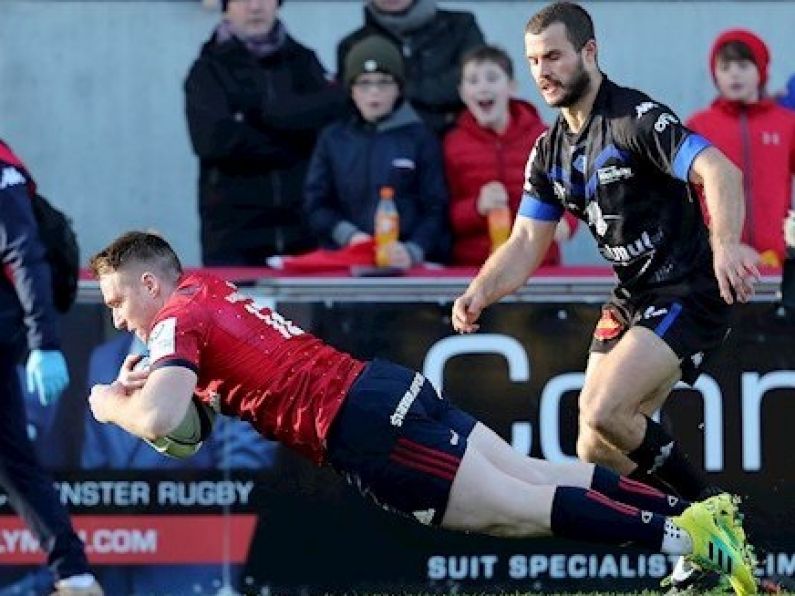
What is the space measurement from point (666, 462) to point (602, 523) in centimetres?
115

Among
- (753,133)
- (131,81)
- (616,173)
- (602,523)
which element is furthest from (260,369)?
(131,81)

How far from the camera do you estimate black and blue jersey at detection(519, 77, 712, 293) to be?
8727 mm

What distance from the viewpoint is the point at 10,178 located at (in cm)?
968

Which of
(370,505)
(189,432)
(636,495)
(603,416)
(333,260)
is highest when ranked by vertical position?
(333,260)

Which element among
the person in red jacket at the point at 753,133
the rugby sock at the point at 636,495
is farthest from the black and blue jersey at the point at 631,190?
the person in red jacket at the point at 753,133

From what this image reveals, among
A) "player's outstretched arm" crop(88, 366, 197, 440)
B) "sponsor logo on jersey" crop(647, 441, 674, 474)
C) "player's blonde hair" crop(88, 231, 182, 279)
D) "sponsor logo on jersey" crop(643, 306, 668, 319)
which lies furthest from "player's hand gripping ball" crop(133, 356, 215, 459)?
"sponsor logo on jersey" crop(647, 441, 674, 474)

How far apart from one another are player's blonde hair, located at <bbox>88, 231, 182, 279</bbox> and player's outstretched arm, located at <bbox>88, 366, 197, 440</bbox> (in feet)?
1.72

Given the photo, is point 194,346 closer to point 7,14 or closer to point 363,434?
point 363,434

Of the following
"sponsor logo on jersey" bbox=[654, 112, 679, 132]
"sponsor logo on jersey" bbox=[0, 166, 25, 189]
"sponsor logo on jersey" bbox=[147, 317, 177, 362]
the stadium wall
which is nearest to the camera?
"sponsor logo on jersey" bbox=[147, 317, 177, 362]

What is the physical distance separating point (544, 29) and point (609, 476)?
166 cm

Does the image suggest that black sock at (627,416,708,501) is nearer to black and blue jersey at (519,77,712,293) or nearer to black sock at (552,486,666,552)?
black and blue jersey at (519,77,712,293)

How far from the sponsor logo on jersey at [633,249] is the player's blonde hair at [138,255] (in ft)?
5.63

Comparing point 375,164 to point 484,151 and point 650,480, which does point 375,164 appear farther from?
point 650,480

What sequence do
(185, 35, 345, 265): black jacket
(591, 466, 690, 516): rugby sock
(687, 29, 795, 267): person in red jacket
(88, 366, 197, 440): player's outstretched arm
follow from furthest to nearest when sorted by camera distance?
(185, 35, 345, 265): black jacket → (687, 29, 795, 267): person in red jacket → (591, 466, 690, 516): rugby sock → (88, 366, 197, 440): player's outstretched arm
